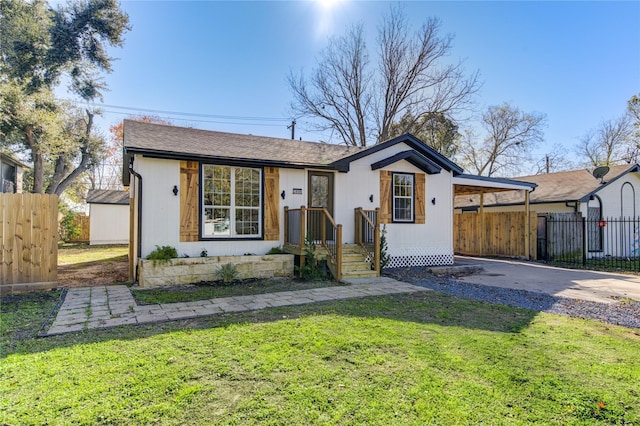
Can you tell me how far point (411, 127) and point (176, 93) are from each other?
15380 mm

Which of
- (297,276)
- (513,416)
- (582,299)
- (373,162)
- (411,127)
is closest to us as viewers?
(513,416)

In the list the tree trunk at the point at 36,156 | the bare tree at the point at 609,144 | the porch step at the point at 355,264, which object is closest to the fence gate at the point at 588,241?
the porch step at the point at 355,264

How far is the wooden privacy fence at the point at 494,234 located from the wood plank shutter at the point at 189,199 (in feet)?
38.9

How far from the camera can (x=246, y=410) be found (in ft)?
8.25

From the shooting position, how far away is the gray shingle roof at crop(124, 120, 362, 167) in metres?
7.89

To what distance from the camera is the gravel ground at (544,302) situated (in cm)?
535

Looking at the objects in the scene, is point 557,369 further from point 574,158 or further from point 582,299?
point 574,158

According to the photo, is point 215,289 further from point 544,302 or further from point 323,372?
point 544,302

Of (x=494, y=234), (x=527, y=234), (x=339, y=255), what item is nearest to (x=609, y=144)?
(x=494, y=234)

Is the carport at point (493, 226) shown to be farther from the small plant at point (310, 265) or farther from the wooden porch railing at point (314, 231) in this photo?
the small plant at point (310, 265)

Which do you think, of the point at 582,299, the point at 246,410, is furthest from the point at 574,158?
the point at 246,410

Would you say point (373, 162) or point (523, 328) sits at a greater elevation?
point (373, 162)

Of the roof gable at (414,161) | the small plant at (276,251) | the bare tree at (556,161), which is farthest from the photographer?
the bare tree at (556,161)

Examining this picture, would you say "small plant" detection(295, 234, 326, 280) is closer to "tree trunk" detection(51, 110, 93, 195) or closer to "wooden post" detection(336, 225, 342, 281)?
"wooden post" detection(336, 225, 342, 281)
